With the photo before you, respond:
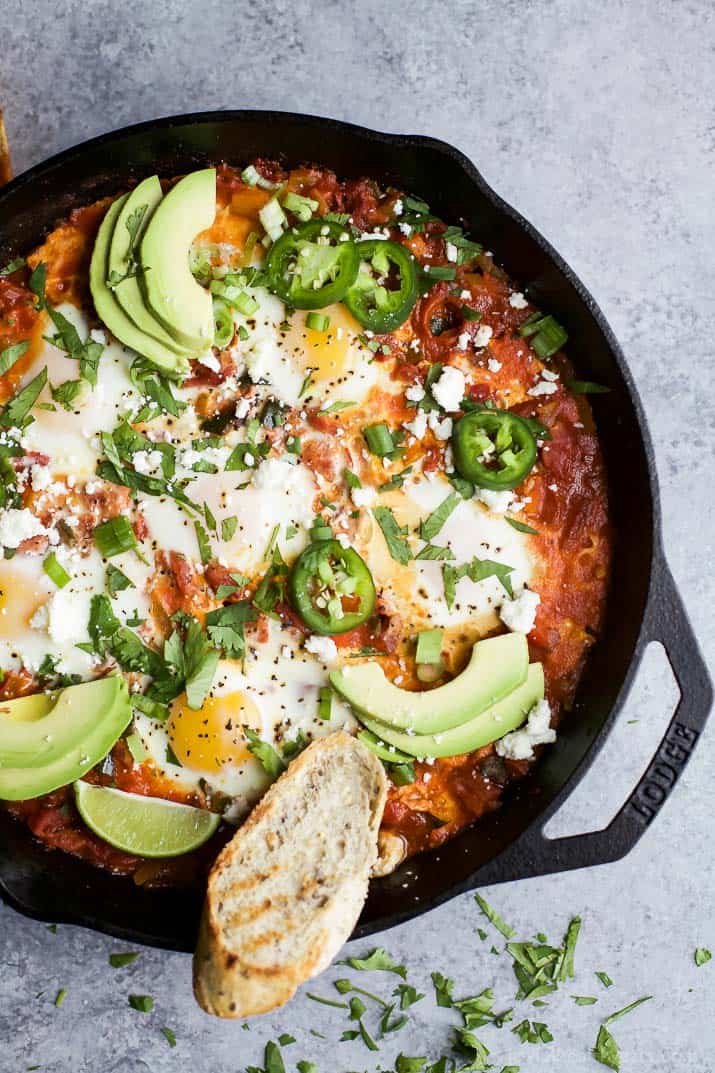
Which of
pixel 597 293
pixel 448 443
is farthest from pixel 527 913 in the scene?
pixel 597 293

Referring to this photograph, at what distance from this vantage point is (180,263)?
3.30 m

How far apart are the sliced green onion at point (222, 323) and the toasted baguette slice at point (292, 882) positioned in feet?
4.56

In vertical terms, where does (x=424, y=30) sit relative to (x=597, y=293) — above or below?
above

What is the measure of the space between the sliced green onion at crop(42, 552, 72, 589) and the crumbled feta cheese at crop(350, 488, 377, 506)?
1.02 metres

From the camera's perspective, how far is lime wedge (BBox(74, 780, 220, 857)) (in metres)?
3.48

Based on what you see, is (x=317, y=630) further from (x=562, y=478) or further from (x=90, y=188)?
(x=90, y=188)

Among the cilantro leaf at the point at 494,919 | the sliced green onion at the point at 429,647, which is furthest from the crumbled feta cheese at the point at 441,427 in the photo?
the cilantro leaf at the point at 494,919

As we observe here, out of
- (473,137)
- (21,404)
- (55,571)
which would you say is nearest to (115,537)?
(55,571)

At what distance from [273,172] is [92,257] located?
0.73 meters

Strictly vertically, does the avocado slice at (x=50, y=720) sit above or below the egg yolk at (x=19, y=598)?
below

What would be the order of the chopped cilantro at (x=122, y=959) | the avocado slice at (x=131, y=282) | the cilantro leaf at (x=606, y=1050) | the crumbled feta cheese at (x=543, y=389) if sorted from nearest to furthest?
the avocado slice at (x=131, y=282) < the crumbled feta cheese at (x=543, y=389) < the chopped cilantro at (x=122, y=959) < the cilantro leaf at (x=606, y=1050)

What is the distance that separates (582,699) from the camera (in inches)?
142

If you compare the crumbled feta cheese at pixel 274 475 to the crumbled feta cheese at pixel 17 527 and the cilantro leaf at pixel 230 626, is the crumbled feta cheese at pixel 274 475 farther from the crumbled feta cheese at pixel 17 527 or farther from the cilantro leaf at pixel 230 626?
the crumbled feta cheese at pixel 17 527

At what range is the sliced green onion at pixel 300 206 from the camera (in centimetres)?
349
